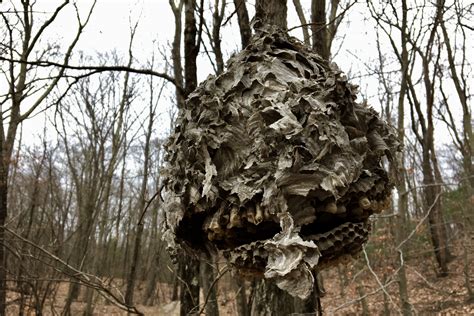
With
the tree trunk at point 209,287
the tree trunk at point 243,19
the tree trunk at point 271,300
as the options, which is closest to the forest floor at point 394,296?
the tree trunk at point 209,287

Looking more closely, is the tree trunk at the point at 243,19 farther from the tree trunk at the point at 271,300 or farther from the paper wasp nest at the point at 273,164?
the tree trunk at the point at 271,300

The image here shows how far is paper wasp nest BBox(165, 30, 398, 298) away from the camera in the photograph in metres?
1.28

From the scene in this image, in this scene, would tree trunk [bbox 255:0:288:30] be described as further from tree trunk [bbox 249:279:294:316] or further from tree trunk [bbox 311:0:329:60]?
tree trunk [bbox 249:279:294:316]

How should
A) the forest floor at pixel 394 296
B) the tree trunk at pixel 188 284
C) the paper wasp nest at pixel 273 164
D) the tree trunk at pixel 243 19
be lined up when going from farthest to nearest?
1. the forest floor at pixel 394 296
2. the tree trunk at pixel 243 19
3. the tree trunk at pixel 188 284
4. the paper wasp nest at pixel 273 164

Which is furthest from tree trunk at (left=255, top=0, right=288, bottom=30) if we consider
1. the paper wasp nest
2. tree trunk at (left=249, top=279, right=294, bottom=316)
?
tree trunk at (left=249, top=279, right=294, bottom=316)

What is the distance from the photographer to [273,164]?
4.31 feet

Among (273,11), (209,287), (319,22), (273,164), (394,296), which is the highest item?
(319,22)

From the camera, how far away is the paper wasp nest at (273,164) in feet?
4.19

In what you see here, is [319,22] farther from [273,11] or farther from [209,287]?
[209,287]

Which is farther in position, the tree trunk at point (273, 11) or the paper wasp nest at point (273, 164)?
the tree trunk at point (273, 11)

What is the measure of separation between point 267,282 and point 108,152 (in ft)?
47.6

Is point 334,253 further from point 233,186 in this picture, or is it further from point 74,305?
point 74,305

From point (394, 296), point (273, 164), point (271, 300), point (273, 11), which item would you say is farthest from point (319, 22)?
point (394, 296)

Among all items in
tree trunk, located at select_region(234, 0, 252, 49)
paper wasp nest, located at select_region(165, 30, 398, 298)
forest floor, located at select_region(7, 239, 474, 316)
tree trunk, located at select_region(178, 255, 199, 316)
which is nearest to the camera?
paper wasp nest, located at select_region(165, 30, 398, 298)
